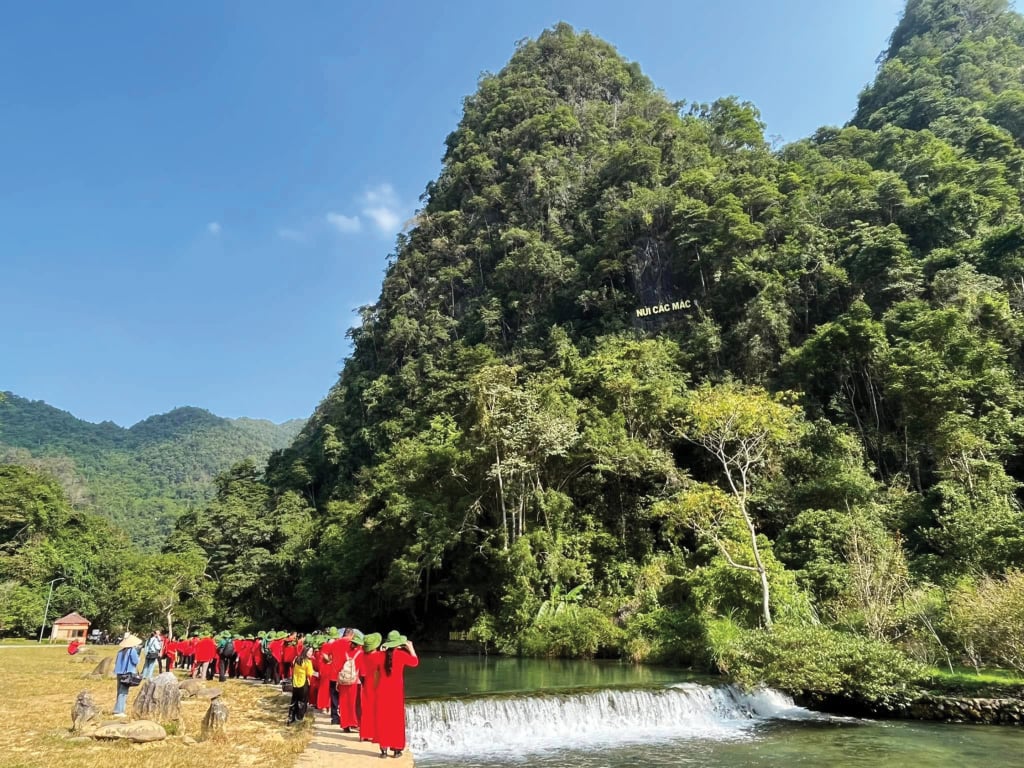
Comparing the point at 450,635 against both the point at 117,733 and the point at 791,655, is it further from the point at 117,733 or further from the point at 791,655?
the point at 117,733

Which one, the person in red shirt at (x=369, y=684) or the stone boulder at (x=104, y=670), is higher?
the person in red shirt at (x=369, y=684)

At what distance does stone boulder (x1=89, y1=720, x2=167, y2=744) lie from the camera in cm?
739

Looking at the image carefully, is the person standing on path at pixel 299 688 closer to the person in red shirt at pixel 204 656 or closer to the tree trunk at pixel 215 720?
the tree trunk at pixel 215 720

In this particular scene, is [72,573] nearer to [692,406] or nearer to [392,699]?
[692,406]

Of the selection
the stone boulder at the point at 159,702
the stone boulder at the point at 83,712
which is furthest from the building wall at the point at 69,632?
the stone boulder at the point at 83,712

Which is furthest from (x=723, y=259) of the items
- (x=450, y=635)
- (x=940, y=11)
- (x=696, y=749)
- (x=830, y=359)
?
(x=940, y=11)

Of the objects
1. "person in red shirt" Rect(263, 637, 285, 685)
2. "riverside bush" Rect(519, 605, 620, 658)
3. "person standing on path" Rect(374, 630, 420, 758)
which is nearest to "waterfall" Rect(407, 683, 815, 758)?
"person standing on path" Rect(374, 630, 420, 758)

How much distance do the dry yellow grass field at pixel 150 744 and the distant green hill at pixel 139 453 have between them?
70.6 metres

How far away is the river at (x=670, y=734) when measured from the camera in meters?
8.87

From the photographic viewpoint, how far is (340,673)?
28.0 feet

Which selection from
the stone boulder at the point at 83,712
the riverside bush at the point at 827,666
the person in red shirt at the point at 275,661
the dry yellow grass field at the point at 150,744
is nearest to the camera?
the dry yellow grass field at the point at 150,744

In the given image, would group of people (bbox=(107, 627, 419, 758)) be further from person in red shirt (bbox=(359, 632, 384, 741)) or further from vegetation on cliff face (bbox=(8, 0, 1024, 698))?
vegetation on cliff face (bbox=(8, 0, 1024, 698))

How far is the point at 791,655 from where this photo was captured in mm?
11656

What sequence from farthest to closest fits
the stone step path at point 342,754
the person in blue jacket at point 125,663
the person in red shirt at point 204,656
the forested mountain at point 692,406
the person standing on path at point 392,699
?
the forested mountain at point 692,406, the person in red shirt at point 204,656, the person in blue jacket at point 125,663, the person standing on path at point 392,699, the stone step path at point 342,754
